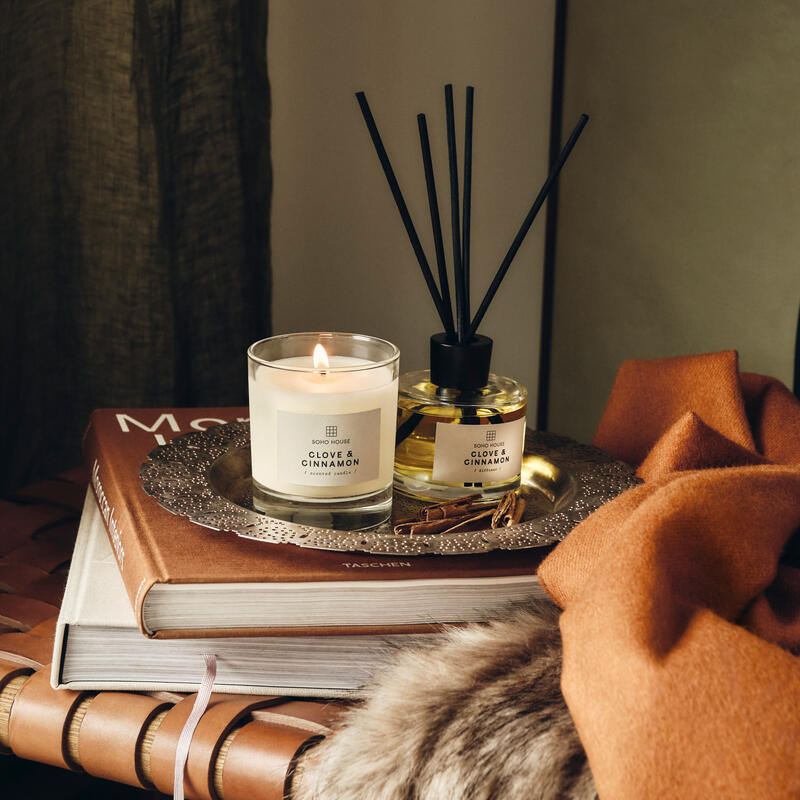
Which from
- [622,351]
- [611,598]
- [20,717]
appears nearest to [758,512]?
[611,598]

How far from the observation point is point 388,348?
21.0 inches

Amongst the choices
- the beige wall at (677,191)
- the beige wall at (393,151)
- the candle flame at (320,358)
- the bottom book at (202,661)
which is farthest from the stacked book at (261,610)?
the beige wall at (393,151)

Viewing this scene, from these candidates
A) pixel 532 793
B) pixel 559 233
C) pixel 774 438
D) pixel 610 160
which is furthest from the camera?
pixel 559 233

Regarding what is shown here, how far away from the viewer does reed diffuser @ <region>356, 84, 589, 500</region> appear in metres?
0.53

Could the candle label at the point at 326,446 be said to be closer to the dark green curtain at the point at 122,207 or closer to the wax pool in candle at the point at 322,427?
the wax pool in candle at the point at 322,427

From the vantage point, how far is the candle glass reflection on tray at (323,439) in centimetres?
48

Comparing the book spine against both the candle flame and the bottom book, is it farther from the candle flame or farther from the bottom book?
the candle flame

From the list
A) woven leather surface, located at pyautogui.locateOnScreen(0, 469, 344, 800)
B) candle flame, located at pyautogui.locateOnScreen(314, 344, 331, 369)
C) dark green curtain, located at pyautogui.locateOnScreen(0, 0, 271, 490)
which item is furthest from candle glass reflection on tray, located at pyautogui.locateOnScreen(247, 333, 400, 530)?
dark green curtain, located at pyautogui.locateOnScreen(0, 0, 271, 490)

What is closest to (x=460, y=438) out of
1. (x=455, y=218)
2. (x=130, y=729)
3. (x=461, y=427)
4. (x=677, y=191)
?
(x=461, y=427)

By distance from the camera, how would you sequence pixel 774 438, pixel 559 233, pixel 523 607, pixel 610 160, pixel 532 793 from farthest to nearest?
pixel 559 233, pixel 610 160, pixel 774 438, pixel 523 607, pixel 532 793

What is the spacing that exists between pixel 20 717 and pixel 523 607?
0.82 ft

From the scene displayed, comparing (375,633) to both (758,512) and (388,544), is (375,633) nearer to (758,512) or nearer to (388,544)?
(388,544)

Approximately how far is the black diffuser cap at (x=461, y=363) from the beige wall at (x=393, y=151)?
1.75ft

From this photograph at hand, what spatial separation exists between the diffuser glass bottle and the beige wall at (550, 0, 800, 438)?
0.31 metres
